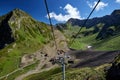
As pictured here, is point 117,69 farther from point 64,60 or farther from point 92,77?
point 64,60

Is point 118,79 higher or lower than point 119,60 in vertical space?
lower

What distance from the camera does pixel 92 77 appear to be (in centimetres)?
10000

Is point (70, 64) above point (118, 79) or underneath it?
above

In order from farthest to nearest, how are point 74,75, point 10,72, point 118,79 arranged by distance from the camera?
1. point 10,72
2. point 74,75
3. point 118,79

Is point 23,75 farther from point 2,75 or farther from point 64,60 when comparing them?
point 64,60

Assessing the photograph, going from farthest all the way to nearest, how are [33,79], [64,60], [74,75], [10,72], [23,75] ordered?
[10,72], [23,75], [33,79], [74,75], [64,60]

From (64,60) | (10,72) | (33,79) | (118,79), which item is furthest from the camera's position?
(10,72)

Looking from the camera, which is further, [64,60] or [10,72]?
[10,72]

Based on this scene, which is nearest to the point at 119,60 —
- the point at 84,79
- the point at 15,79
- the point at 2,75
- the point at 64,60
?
the point at 84,79

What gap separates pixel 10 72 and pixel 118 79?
12970 centimetres

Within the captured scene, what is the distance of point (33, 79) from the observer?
155125 mm

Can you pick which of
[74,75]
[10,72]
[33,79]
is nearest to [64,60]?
[74,75]

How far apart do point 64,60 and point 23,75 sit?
155078 mm

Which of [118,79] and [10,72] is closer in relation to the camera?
[118,79]
